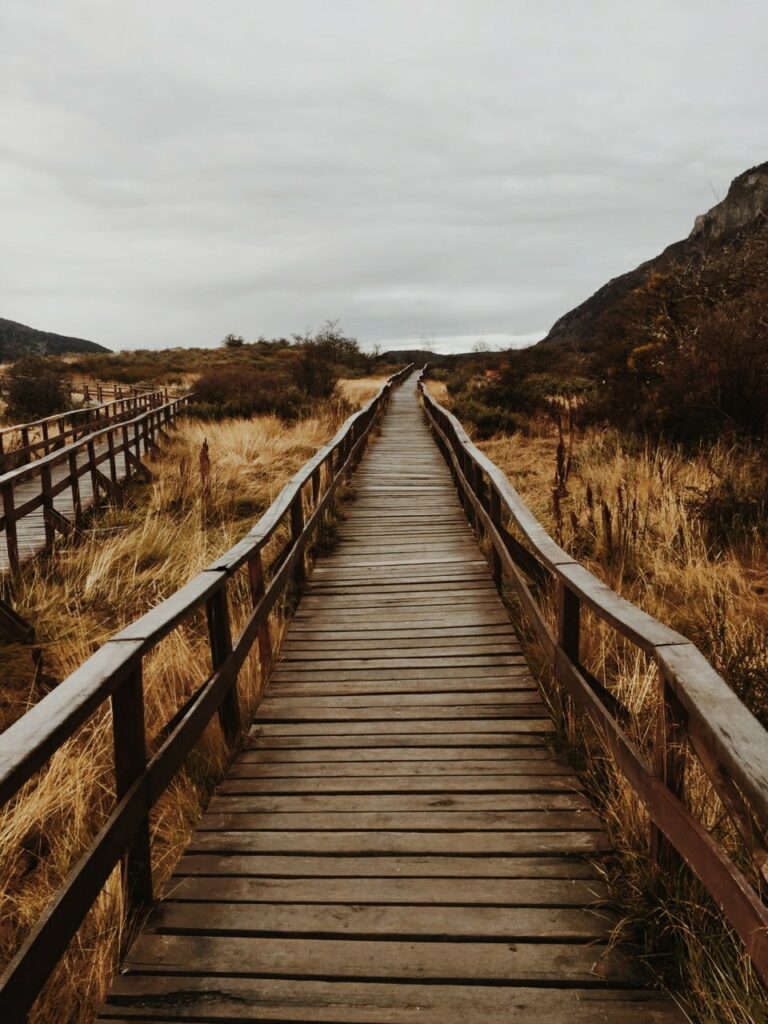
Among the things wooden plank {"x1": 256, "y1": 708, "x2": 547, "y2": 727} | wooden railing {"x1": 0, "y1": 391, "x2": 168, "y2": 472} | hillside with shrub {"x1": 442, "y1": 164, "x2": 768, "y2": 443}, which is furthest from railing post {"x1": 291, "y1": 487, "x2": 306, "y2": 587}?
wooden railing {"x1": 0, "y1": 391, "x2": 168, "y2": 472}

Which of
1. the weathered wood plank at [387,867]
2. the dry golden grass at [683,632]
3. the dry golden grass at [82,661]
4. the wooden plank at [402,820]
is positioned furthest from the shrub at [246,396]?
the weathered wood plank at [387,867]

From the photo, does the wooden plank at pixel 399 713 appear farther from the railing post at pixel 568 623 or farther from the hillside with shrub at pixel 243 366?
the hillside with shrub at pixel 243 366

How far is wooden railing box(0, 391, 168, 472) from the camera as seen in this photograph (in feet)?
36.3

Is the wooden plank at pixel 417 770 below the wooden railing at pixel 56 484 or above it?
below

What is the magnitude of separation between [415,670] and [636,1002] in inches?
98.1

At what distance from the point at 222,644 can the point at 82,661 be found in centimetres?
202

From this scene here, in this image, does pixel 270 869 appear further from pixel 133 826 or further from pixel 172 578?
pixel 172 578

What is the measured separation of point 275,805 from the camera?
3006mm

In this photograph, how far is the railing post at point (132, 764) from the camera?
226cm

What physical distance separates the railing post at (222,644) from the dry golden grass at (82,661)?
0.23ft

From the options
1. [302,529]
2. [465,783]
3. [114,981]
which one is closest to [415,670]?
[465,783]

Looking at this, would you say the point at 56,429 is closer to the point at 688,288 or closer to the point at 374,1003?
the point at 688,288

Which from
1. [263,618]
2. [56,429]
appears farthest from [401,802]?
[56,429]

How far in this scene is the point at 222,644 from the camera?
3332 millimetres
